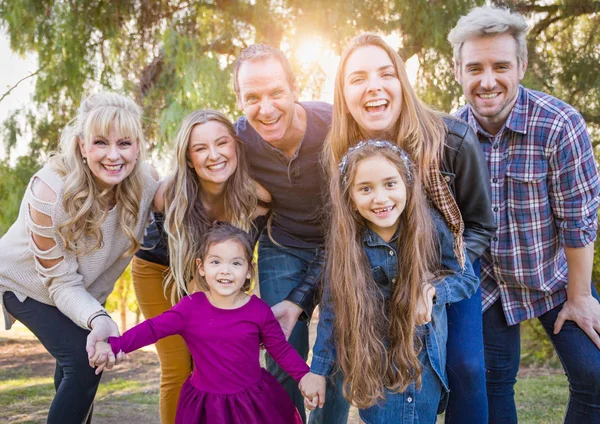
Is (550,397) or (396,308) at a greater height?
(396,308)

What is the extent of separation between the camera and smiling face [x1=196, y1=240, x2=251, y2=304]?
240cm

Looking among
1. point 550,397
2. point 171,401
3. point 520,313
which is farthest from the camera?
point 550,397

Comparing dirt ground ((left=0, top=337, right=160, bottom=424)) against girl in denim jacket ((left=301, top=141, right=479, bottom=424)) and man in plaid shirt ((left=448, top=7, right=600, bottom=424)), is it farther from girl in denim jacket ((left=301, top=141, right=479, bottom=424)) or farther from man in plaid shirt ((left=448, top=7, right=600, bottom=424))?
man in plaid shirt ((left=448, top=7, right=600, bottom=424))

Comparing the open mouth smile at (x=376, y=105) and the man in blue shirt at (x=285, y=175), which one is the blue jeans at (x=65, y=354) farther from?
the open mouth smile at (x=376, y=105)

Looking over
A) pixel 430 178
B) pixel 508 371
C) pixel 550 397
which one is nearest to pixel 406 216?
pixel 430 178

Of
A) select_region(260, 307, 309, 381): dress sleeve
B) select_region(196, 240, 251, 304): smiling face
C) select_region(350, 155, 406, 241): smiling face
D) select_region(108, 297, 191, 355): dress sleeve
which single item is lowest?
select_region(260, 307, 309, 381): dress sleeve

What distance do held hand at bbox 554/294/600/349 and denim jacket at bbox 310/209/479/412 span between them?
0.48 m

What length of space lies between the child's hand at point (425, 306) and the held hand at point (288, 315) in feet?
2.07

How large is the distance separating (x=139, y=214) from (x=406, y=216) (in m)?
1.13

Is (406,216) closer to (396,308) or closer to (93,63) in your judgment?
(396,308)

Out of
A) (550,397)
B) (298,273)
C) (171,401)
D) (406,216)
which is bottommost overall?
(550,397)

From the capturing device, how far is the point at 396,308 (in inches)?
85.8

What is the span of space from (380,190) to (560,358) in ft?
3.59

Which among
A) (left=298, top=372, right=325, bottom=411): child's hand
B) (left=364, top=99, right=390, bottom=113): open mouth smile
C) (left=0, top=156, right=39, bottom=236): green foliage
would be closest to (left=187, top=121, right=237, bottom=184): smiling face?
(left=364, top=99, right=390, bottom=113): open mouth smile
